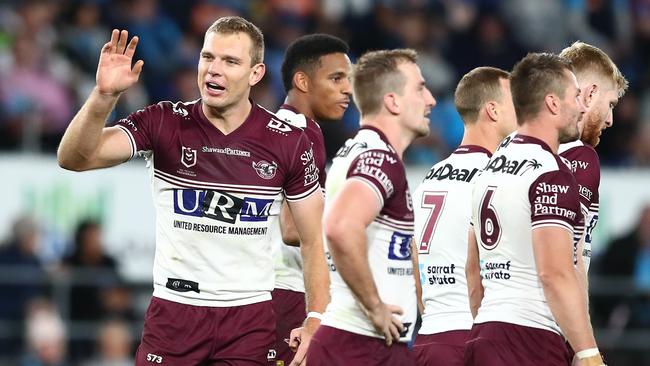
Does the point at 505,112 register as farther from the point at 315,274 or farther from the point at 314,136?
the point at 315,274

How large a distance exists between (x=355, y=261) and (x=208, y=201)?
133cm

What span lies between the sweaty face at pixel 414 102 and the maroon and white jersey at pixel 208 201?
102 cm

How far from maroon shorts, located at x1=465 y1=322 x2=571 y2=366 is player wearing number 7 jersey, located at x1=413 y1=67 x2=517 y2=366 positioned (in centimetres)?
101

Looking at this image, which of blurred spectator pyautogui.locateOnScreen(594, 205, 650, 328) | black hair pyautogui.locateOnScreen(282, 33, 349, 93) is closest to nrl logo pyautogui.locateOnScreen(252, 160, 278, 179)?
black hair pyautogui.locateOnScreen(282, 33, 349, 93)

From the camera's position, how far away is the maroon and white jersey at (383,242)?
6.88 metres

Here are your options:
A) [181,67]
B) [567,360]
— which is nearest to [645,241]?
[181,67]

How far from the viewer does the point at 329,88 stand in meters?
9.63

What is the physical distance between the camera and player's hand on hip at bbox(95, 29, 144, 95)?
7.18m

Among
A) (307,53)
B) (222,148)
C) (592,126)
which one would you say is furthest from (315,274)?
(307,53)

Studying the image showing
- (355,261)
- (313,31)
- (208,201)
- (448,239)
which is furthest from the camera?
(313,31)

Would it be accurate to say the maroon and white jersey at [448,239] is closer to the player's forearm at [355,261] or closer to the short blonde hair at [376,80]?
the short blonde hair at [376,80]

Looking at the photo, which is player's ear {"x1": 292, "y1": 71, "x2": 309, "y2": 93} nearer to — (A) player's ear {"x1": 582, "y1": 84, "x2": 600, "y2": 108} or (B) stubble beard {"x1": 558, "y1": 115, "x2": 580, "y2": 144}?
(A) player's ear {"x1": 582, "y1": 84, "x2": 600, "y2": 108}

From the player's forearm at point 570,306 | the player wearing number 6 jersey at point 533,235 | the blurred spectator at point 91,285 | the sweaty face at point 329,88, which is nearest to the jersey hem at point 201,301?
the player wearing number 6 jersey at point 533,235

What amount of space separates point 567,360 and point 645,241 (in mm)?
9218
